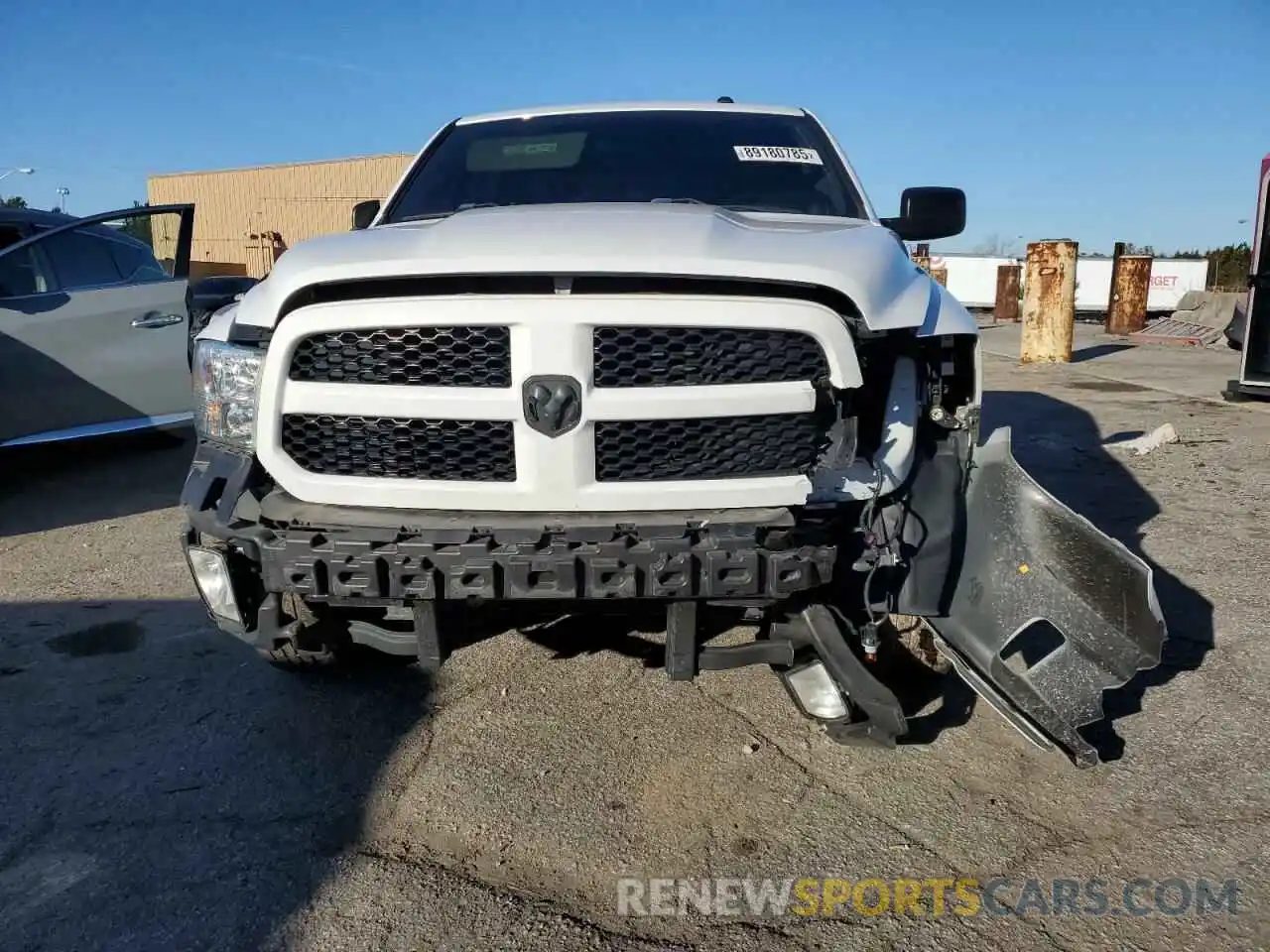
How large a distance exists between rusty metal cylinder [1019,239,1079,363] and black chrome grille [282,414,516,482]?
1320 centimetres

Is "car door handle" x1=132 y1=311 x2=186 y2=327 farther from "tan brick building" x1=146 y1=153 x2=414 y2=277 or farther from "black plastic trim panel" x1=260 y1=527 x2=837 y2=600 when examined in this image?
"tan brick building" x1=146 y1=153 x2=414 y2=277

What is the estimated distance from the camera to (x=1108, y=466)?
21.5ft

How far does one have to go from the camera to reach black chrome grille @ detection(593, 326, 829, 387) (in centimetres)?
227

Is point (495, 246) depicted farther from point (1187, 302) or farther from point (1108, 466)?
point (1187, 302)

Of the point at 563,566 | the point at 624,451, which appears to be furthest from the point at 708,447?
the point at 563,566

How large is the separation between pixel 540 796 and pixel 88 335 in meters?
4.55

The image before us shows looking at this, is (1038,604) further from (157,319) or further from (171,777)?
(157,319)

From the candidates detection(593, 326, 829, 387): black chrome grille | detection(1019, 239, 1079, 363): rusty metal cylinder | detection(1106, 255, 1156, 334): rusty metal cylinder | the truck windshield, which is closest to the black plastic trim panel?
detection(593, 326, 829, 387): black chrome grille

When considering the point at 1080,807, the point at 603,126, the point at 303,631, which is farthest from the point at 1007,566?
the point at 603,126

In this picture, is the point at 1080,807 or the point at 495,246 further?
the point at 1080,807

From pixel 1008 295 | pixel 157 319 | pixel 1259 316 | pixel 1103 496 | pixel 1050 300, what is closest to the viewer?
pixel 1103 496

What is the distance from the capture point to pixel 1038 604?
2816 millimetres

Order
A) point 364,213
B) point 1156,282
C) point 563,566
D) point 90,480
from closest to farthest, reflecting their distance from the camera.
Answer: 1. point 563,566
2. point 364,213
3. point 90,480
4. point 1156,282

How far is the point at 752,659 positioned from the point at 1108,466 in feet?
16.5
